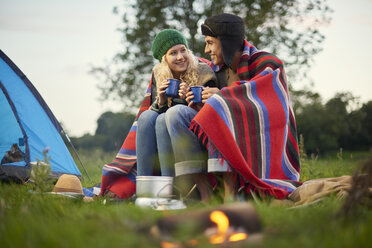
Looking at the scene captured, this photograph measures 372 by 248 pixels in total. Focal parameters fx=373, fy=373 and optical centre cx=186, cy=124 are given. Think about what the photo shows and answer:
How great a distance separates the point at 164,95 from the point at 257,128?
80 centimetres

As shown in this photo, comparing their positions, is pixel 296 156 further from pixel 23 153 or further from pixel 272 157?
pixel 23 153

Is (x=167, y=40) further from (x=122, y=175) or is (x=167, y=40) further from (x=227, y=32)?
(x=122, y=175)

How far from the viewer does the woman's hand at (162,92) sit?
2.84 metres

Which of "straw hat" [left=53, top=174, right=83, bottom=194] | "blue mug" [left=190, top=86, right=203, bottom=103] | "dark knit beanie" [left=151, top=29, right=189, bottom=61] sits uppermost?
"dark knit beanie" [left=151, top=29, right=189, bottom=61]

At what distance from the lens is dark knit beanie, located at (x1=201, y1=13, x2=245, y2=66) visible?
2.85 m

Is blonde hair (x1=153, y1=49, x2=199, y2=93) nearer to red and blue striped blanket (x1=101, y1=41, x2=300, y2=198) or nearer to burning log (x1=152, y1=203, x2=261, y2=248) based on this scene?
red and blue striped blanket (x1=101, y1=41, x2=300, y2=198)

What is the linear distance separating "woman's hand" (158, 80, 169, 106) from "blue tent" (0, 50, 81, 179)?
8.11 ft

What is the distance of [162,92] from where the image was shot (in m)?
2.89

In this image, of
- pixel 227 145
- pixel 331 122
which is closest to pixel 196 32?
pixel 331 122

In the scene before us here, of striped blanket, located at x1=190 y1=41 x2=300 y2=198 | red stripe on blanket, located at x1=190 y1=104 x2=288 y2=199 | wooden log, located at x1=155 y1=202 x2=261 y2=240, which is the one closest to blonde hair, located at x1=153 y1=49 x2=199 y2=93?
striped blanket, located at x1=190 y1=41 x2=300 y2=198

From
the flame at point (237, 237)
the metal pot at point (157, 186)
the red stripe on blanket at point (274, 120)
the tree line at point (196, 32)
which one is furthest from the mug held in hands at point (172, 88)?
the tree line at point (196, 32)

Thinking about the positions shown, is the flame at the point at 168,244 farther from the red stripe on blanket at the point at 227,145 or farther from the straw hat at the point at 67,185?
the straw hat at the point at 67,185

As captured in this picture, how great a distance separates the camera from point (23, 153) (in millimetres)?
4770

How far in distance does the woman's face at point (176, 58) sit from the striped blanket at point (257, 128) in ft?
1.58
